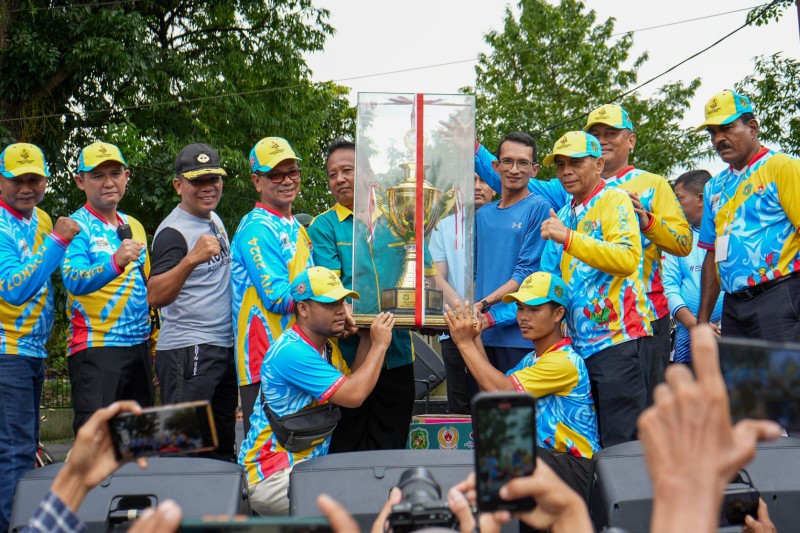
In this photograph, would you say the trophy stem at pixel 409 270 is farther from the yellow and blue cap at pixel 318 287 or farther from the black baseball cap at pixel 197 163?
the black baseball cap at pixel 197 163

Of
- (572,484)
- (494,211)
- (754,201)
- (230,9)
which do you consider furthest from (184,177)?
(230,9)

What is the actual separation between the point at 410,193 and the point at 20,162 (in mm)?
2006

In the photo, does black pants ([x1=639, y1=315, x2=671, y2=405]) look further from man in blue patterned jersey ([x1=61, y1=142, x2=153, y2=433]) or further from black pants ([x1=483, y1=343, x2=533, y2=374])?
man in blue patterned jersey ([x1=61, y1=142, x2=153, y2=433])

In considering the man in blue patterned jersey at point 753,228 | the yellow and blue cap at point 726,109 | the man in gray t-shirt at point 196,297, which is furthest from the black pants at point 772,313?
the man in gray t-shirt at point 196,297

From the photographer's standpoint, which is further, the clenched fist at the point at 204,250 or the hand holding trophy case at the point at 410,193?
the hand holding trophy case at the point at 410,193

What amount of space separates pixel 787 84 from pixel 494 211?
27.4 ft

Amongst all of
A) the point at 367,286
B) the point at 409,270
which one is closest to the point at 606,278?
the point at 409,270

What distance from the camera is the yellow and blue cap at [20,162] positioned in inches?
184

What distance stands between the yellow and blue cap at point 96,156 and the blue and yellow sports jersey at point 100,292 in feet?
0.81

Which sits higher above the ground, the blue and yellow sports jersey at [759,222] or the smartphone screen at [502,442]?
the blue and yellow sports jersey at [759,222]

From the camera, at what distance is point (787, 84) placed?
12.0 m

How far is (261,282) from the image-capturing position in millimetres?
4566

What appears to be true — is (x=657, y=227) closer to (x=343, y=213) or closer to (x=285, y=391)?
(x=343, y=213)

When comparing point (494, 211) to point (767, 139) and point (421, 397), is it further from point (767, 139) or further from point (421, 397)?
point (767, 139)
